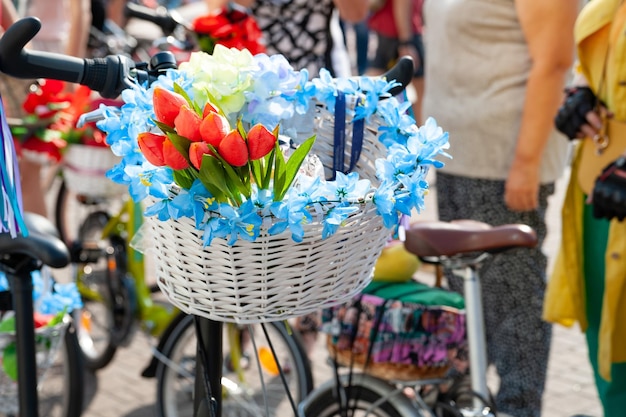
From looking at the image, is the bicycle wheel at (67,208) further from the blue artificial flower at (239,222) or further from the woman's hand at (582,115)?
the blue artificial flower at (239,222)

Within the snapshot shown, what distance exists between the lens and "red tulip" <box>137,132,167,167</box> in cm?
176

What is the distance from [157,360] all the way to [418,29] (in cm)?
546

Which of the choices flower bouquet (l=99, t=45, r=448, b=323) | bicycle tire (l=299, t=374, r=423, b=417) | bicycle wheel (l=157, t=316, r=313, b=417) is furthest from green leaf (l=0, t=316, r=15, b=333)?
flower bouquet (l=99, t=45, r=448, b=323)

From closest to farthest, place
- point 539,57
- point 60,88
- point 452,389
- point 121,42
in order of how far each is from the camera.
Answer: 1. point 452,389
2. point 539,57
3. point 60,88
4. point 121,42

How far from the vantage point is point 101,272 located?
477 cm

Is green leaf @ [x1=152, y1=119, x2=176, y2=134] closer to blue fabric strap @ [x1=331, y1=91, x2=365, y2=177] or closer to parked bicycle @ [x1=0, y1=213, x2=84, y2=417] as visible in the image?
blue fabric strap @ [x1=331, y1=91, x2=365, y2=177]

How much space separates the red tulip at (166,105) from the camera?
177 centimetres

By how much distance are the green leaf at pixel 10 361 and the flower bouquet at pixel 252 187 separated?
1270mm

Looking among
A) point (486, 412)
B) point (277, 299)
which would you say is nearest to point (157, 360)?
point (486, 412)

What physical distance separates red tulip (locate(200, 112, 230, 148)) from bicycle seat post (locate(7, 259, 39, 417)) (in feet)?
4.29

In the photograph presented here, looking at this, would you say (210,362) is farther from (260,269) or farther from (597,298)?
(597,298)

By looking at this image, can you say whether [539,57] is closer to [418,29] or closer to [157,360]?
[157,360]

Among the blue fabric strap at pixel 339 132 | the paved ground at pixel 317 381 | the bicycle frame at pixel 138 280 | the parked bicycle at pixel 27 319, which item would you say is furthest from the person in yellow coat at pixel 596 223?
the bicycle frame at pixel 138 280

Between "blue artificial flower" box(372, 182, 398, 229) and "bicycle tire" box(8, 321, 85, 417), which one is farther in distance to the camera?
"bicycle tire" box(8, 321, 85, 417)
